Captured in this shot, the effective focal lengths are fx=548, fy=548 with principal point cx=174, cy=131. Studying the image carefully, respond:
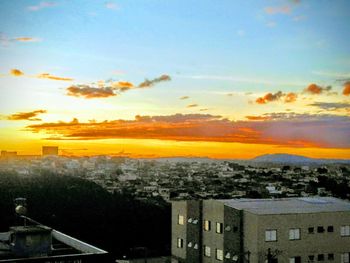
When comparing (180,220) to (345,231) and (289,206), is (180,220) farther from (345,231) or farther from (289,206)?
(345,231)

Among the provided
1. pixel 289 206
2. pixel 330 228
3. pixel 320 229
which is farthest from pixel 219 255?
pixel 330 228

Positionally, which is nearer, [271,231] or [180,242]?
[271,231]

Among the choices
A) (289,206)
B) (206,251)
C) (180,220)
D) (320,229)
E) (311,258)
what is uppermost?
(289,206)

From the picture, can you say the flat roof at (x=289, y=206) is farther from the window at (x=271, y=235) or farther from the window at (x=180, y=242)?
the window at (x=180, y=242)

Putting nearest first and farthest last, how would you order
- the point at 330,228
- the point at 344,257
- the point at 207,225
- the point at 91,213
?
the point at 330,228 < the point at 344,257 < the point at 207,225 < the point at 91,213

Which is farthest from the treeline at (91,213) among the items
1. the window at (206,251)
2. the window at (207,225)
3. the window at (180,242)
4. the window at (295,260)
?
the window at (295,260)

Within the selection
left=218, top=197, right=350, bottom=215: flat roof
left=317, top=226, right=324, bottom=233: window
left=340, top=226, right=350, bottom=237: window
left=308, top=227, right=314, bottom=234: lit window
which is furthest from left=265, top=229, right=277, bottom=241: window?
left=340, top=226, right=350, bottom=237: window

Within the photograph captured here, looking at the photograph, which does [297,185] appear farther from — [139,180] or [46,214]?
[46,214]
